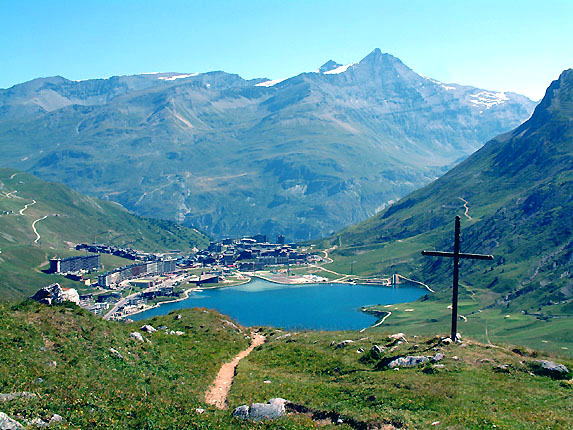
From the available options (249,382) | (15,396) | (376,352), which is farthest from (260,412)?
(376,352)

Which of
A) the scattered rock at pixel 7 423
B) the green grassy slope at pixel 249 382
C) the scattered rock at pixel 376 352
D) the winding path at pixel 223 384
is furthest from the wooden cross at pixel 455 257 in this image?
the scattered rock at pixel 7 423

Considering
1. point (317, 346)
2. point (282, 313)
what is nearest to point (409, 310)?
point (282, 313)

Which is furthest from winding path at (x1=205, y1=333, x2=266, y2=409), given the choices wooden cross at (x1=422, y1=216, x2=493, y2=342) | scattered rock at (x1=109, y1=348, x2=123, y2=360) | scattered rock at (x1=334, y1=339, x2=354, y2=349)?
wooden cross at (x1=422, y1=216, x2=493, y2=342)

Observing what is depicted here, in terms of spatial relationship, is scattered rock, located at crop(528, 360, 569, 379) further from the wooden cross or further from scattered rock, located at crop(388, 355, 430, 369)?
the wooden cross

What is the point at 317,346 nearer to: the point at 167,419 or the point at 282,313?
the point at 167,419

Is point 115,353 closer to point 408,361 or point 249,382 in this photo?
point 249,382

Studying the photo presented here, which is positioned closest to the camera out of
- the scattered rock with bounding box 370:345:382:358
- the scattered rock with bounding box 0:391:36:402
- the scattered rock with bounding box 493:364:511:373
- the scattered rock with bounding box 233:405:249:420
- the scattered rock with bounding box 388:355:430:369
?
the scattered rock with bounding box 0:391:36:402

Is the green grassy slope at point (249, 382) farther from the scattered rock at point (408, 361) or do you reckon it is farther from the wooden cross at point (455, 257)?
the wooden cross at point (455, 257)

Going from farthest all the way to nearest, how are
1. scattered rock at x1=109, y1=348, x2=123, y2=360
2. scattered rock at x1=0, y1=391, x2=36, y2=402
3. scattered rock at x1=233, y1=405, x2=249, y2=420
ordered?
scattered rock at x1=109, y1=348, x2=123, y2=360, scattered rock at x1=233, y1=405, x2=249, y2=420, scattered rock at x1=0, y1=391, x2=36, y2=402
